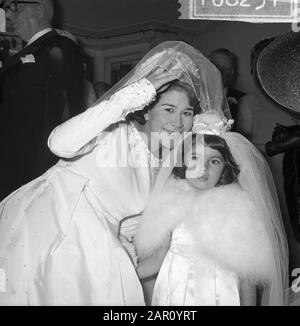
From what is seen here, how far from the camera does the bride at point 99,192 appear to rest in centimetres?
108

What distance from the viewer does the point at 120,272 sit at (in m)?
1.10

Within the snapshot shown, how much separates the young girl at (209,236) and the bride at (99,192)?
0.19ft

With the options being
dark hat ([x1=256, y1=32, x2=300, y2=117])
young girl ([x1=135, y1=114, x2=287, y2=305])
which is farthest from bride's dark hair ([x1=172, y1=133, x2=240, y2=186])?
dark hat ([x1=256, y1=32, x2=300, y2=117])

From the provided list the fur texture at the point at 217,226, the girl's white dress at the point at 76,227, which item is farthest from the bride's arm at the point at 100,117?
the fur texture at the point at 217,226

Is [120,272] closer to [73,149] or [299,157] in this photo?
[73,149]

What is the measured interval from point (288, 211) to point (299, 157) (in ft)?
0.57

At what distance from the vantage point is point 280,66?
4.45 ft

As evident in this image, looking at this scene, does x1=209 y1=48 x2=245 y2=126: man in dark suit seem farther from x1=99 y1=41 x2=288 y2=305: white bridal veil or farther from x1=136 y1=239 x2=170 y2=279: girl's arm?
x1=136 y1=239 x2=170 y2=279: girl's arm

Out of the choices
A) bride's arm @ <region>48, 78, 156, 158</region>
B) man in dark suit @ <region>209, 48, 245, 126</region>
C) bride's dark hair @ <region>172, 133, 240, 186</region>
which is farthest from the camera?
man in dark suit @ <region>209, 48, 245, 126</region>

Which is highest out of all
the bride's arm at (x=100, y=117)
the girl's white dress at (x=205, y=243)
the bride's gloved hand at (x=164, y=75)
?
the bride's gloved hand at (x=164, y=75)

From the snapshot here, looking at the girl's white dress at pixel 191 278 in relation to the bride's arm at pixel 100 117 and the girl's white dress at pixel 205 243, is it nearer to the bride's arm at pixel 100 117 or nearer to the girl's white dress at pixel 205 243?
the girl's white dress at pixel 205 243

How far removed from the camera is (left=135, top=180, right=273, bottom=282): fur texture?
1061mm

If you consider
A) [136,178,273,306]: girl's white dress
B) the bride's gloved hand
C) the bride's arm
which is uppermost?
the bride's gloved hand

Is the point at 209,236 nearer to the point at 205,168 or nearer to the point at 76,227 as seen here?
the point at 205,168
